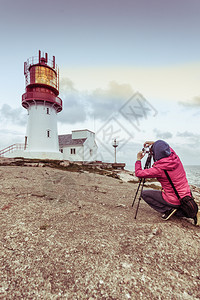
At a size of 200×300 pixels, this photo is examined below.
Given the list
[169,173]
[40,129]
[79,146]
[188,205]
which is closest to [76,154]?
[79,146]

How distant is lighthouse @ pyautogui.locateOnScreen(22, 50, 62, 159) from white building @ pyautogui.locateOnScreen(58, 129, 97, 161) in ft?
28.2

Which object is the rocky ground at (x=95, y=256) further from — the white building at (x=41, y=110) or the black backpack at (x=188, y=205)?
the white building at (x=41, y=110)

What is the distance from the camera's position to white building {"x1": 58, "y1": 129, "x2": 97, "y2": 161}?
36.4 meters

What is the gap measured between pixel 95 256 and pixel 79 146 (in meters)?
33.9

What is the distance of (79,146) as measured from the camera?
1432 inches

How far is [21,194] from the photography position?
6430 millimetres

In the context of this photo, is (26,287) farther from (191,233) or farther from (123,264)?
(191,233)

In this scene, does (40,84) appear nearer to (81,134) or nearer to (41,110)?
(41,110)

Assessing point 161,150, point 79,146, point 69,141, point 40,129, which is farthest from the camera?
point 69,141

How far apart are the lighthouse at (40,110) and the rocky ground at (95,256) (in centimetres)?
2247

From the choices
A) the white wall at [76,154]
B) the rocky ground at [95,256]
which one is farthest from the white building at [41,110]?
the rocky ground at [95,256]

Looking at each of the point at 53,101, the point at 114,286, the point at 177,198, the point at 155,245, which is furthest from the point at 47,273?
the point at 53,101

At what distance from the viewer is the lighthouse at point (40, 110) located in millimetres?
26173

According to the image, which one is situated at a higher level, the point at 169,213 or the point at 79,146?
the point at 79,146
